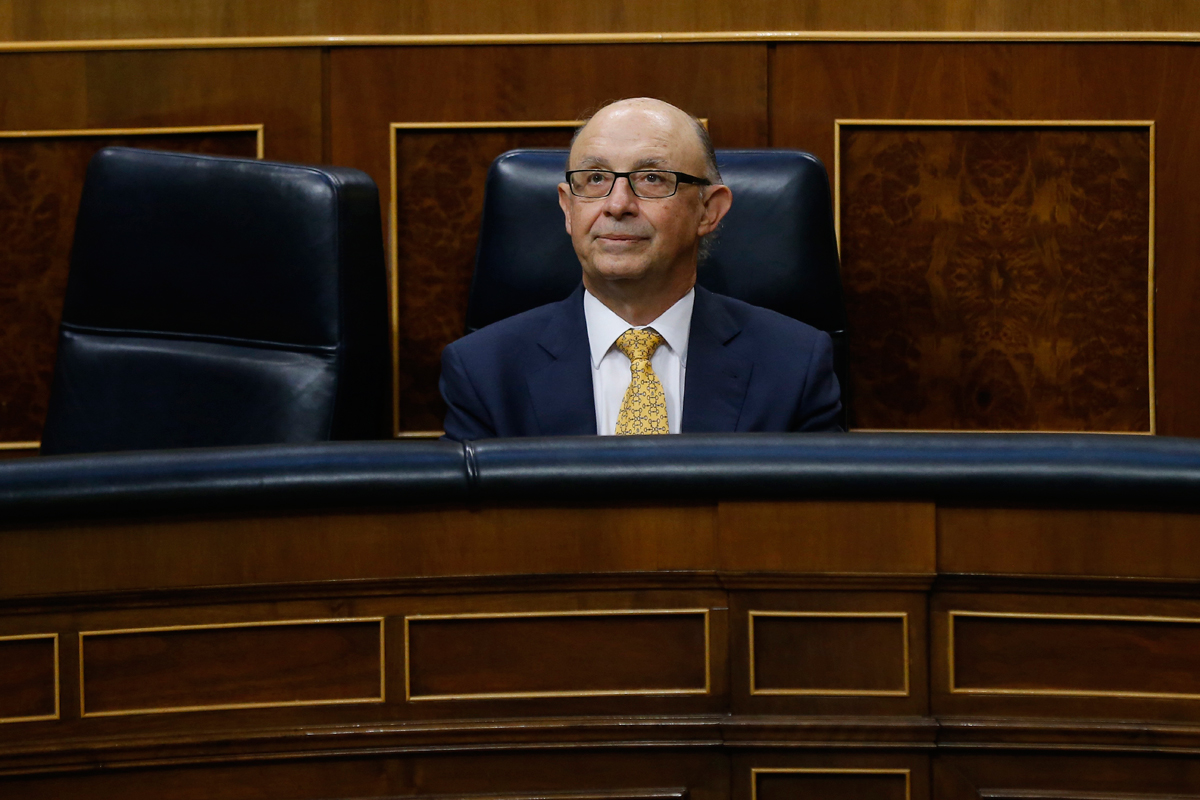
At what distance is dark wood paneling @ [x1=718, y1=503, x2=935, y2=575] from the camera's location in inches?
34.2

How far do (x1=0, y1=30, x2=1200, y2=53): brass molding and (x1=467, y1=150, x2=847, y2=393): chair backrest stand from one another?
0.33m

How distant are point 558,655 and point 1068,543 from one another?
0.36 meters

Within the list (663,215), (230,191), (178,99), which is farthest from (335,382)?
(178,99)

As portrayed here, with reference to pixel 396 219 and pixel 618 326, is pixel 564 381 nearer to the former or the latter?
pixel 618 326

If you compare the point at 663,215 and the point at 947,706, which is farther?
the point at 663,215

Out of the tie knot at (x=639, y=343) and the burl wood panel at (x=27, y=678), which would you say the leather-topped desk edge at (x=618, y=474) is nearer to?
the burl wood panel at (x=27, y=678)

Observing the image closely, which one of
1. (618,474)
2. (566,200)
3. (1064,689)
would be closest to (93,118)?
(566,200)

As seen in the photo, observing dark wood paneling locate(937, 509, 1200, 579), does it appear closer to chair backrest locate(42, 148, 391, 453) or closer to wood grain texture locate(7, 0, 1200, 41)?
chair backrest locate(42, 148, 391, 453)

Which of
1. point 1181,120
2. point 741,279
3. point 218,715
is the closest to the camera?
point 218,715

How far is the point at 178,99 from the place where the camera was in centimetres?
182

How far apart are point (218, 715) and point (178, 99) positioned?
1.21 metres

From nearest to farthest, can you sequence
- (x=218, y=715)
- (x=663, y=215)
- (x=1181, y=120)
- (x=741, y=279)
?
(x=218, y=715), (x=663, y=215), (x=741, y=279), (x=1181, y=120)

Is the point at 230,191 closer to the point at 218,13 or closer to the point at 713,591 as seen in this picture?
the point at 218,13

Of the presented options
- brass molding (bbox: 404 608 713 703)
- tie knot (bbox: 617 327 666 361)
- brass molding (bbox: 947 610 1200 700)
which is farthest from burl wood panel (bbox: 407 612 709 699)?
tie knot (bbox: 617 327 666 361)
